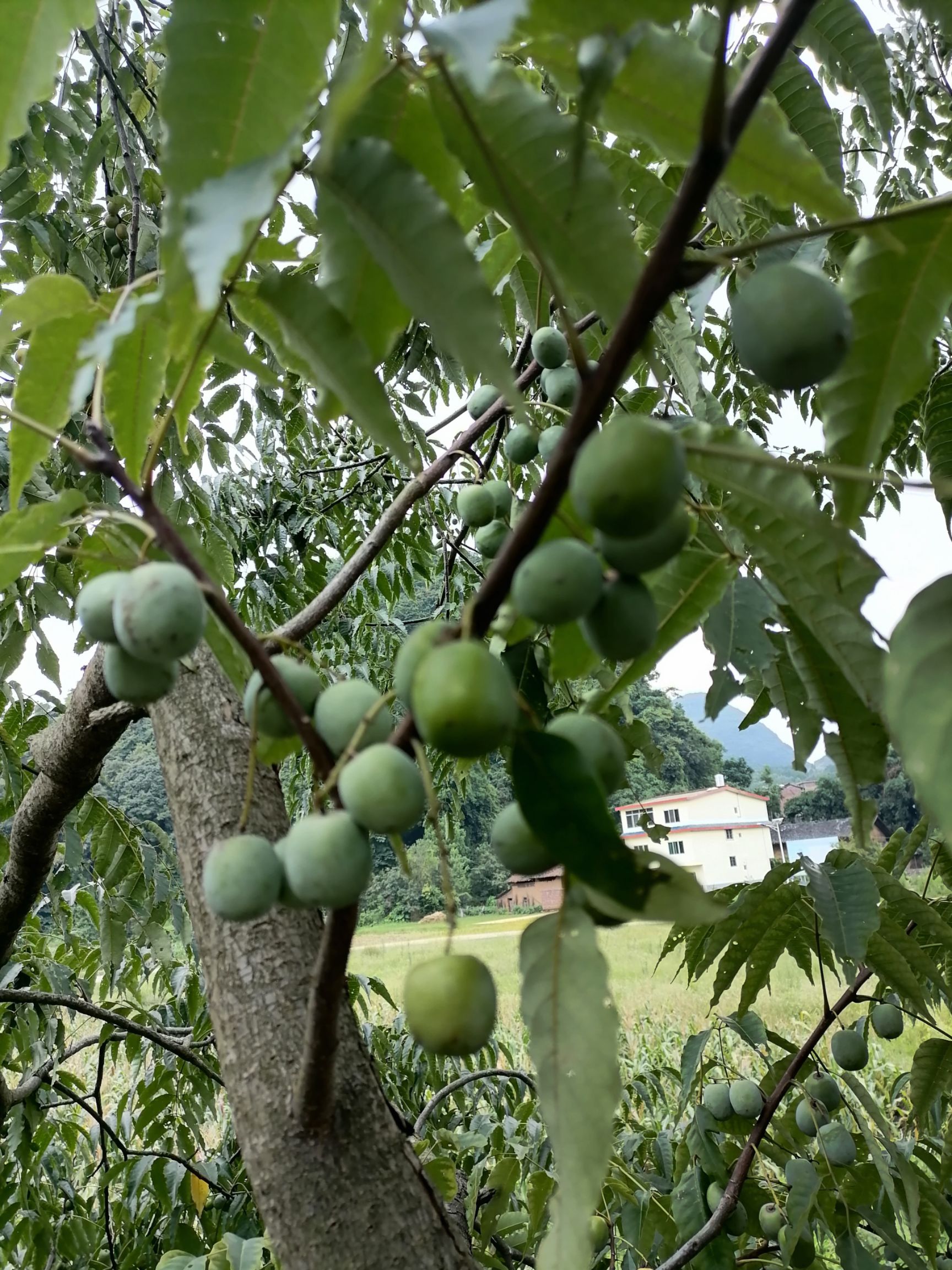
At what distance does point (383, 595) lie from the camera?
434 centimetres

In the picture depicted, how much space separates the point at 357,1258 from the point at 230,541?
2.91 metres

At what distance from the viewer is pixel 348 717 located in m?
0.65

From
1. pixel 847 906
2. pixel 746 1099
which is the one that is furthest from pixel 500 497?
pixel 746 1099

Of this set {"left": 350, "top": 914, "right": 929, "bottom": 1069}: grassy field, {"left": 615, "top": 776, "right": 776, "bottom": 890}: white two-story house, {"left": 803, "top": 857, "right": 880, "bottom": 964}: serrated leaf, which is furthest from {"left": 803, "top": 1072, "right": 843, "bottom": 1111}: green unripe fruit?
{"left": 615, "top": 776, "right": 776, "bottom": 890}: white two-story house

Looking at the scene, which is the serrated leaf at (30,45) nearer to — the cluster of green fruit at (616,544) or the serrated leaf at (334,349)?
the serrated leaf at (334,349)

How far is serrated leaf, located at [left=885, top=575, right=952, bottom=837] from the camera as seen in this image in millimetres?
469

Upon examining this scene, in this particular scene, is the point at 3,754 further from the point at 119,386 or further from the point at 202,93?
the point at 202,93

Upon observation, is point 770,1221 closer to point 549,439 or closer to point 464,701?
point 549,439

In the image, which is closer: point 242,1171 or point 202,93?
point 202,93

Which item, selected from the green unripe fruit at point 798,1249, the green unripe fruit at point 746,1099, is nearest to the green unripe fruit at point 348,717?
the green unripe fruit at point 798,1249

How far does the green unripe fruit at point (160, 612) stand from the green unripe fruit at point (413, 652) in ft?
0.48

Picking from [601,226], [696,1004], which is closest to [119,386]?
[601,226]

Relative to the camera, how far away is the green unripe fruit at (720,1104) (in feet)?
6.19

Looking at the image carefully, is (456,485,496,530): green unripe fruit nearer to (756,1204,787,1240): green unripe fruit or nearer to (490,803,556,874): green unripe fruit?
(490,803,556,874): green unripe fruit
